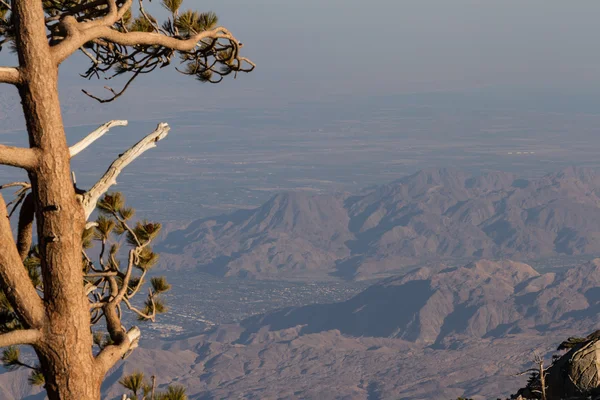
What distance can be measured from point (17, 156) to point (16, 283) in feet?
3.54

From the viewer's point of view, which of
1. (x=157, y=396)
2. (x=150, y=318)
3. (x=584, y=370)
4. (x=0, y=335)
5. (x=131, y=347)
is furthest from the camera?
A: (x=584, y=370)

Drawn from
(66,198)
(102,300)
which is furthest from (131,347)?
(66,198)

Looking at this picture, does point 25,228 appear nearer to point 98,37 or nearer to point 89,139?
point 89,139

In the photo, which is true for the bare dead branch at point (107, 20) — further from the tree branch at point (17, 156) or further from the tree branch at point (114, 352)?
the tree branch at point (114, 352)

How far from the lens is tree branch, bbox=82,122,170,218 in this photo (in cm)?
783

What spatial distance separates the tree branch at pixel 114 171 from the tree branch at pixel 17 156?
68cm

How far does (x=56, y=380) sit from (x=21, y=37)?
2.99 meters

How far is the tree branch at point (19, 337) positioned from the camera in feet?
23.5

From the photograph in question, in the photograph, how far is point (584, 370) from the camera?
11.4 meters

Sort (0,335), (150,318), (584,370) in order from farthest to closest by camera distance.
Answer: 1. (584,370)
2. (150,318)
3. (0,335)

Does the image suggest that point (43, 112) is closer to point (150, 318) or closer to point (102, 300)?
point (102, 300)

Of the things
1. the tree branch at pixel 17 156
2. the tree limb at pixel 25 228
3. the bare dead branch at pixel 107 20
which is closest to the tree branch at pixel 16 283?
the tree branch at pixel 17 156

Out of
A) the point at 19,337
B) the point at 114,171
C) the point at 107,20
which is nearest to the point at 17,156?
the point at 114,171

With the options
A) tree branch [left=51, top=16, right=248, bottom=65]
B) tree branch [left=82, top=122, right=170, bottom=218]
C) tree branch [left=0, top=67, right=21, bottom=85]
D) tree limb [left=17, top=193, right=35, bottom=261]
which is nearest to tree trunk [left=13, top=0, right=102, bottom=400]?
tree branch [left=0, top=67, right=21, bottom=85]
